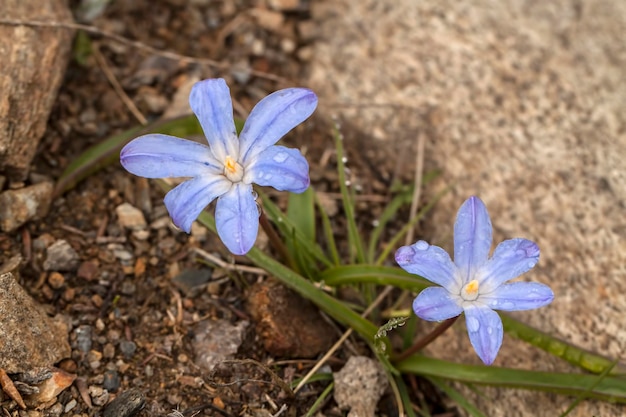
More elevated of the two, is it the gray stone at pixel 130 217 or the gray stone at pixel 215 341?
the gray stone at pixel 130 217

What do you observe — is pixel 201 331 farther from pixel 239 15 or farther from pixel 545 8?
pixel 545 8

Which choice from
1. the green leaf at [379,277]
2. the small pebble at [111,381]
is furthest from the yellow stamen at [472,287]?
the small pebble at [111,381]

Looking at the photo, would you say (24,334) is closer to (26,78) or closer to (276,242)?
(276,242)

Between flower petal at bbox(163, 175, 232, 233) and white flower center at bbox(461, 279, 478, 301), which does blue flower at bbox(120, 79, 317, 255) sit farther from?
white flower center at bbox(461, 279, 478, 301)

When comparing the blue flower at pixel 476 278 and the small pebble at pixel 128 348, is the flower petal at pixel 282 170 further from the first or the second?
the small pebble at pixel 128 348

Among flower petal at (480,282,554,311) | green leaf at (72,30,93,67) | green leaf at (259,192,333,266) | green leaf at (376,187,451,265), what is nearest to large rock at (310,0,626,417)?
green leaf at (376,187,451,265)

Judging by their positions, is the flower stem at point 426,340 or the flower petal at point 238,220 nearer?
the flower petal at point 238,220

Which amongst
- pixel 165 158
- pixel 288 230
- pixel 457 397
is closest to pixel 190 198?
pixel 165 158
